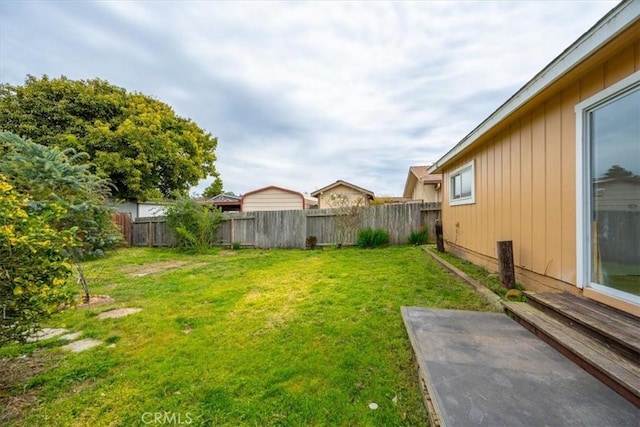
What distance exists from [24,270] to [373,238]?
7.68 meters

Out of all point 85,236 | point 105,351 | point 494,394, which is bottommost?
point 105,351

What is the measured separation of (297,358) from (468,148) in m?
5.03

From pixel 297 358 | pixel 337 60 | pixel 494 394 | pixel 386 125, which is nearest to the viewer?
pixel 494 394

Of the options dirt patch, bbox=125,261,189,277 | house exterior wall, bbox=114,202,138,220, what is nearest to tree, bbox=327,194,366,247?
dirt patch, bbox=125,261,189,277

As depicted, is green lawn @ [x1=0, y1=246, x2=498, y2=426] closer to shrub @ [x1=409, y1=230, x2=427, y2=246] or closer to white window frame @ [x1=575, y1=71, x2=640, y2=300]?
white window frame @ [x1=575, y1=71, x2=640, y2=300]

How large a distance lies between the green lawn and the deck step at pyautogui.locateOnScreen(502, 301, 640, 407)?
0.76 m

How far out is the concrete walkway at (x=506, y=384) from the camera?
1.27 metres

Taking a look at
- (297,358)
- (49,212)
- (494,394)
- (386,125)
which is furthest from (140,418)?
(386,125)

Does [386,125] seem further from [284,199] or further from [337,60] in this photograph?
[284,199]

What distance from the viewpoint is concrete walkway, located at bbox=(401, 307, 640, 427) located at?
4.16ft

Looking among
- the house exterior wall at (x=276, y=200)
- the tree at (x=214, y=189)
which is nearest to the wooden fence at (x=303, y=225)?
the house exterior wall at (x=276, y=200)

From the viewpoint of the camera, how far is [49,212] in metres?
2.12

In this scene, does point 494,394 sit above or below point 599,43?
below

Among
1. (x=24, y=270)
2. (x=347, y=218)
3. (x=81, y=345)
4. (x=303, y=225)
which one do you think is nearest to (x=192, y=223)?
(x=303, y=225)
